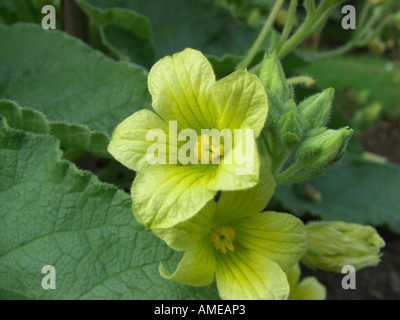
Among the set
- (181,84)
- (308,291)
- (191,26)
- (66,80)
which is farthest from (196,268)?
(191,26)

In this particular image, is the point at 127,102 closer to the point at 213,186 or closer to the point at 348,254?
the point at 213,186

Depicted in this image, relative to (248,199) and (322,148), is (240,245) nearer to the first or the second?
(248,199)

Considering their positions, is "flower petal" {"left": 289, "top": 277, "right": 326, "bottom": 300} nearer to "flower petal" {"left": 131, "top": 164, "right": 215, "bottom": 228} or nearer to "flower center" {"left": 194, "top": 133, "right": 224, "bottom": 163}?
"flower center" {"left": 194, "top": 133, "right": 224, "bottom": 163}

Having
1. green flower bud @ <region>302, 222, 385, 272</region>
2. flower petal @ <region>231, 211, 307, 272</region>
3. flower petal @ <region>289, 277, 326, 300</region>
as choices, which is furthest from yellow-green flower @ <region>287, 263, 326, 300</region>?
flower petal @ <region>231, 211, 307, 272</region>

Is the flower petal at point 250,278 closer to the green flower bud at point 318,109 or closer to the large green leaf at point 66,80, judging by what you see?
the green flower bud at point 318,109

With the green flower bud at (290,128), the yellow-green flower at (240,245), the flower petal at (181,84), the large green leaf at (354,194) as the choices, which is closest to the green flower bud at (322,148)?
the green flower bud at (290,128)
